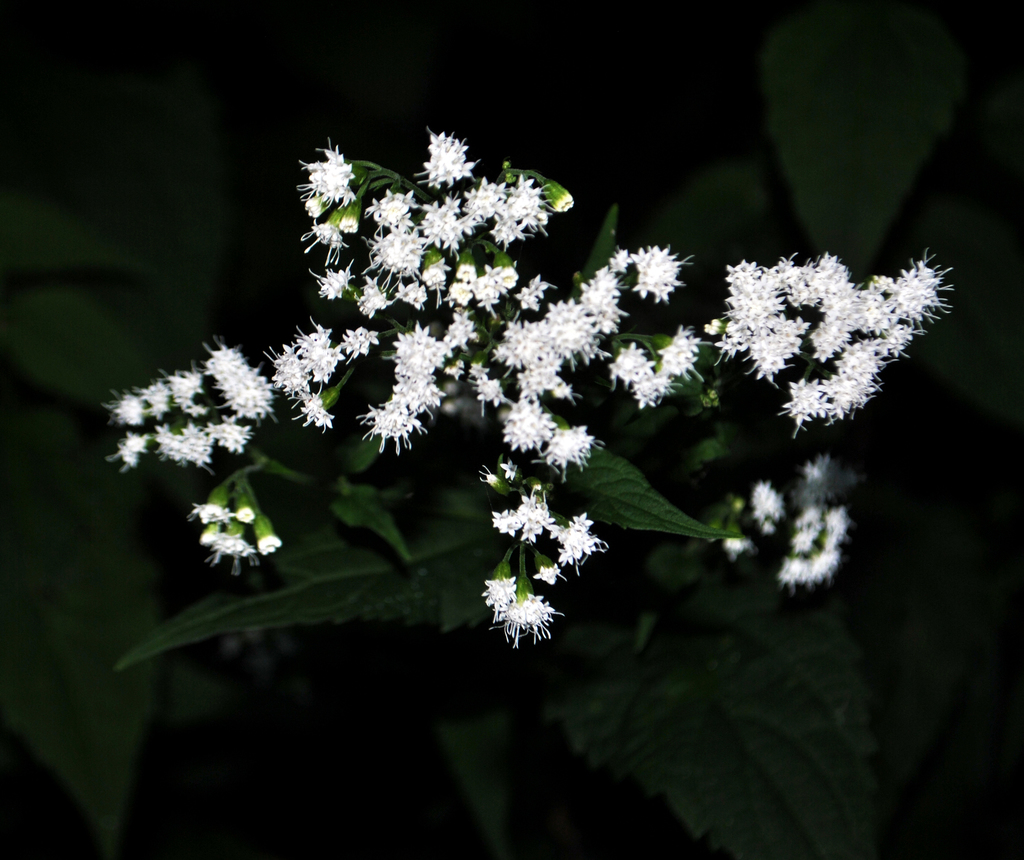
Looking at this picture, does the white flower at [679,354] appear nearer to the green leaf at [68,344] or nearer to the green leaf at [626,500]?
the green leaf at [626,500]

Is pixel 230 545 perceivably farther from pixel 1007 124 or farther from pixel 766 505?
pixel 1007 124

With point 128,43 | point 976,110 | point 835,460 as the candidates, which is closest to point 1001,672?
point 835,460

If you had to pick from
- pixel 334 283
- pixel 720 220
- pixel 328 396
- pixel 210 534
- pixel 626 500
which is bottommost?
pixel 626 500

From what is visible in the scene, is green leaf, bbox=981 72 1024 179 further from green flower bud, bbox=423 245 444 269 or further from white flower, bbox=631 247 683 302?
green flower bud, bbox=423 245 444 269

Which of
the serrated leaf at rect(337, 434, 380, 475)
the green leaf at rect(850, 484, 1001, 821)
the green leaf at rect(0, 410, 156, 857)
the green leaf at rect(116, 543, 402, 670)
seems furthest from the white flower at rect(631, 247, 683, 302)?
the green leaf at rect(850, 484, 1001, 821)

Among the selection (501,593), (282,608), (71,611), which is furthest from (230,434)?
(71,611)

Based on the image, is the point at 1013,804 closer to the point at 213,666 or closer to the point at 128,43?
the point at 213,666
